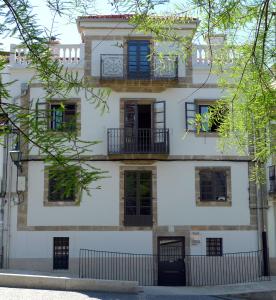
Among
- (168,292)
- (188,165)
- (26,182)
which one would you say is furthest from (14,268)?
(188,165)

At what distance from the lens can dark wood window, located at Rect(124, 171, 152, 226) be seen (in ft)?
61.2

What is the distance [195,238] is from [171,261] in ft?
3.93

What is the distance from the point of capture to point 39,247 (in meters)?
18.3

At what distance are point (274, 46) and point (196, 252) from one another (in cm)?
1510

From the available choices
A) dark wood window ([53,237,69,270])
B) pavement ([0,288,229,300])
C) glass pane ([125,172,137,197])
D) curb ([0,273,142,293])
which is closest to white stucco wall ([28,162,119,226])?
glass pane ([125,172,137,197])

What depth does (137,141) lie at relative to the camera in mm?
18547

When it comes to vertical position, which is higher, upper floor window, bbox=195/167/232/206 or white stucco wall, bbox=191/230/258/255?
upper floor window, bbox=195/167/232/206

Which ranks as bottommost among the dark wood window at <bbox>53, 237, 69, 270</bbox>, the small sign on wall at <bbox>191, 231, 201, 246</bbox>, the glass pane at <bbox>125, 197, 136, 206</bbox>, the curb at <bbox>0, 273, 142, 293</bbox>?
the curb at <bbox>0, 273, 142, 293</bbox>

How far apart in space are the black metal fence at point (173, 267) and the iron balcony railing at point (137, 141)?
3704 mm

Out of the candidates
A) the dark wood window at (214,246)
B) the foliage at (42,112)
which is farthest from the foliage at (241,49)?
the dark wood window at (214,246)

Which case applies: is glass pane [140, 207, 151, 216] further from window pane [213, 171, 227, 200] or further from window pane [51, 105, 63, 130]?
window pane [51, 105, 63, 130]

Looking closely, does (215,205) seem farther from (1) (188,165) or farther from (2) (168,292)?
(2) (168,292)

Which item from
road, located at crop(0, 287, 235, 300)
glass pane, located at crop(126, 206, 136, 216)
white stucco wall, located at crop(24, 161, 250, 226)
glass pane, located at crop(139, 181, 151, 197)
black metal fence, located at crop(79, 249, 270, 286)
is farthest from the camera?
glass pane, located at crop(126, 206, 136, 216)

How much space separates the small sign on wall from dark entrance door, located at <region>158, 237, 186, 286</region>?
0.36 meters
